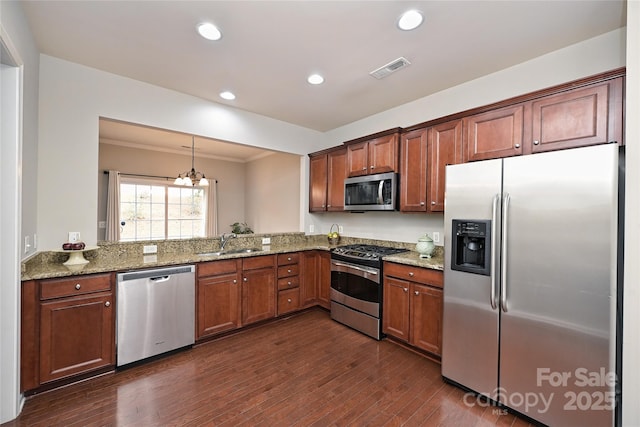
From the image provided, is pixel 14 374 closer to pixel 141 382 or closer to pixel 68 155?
pixel 141 382

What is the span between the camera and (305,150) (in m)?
4.50

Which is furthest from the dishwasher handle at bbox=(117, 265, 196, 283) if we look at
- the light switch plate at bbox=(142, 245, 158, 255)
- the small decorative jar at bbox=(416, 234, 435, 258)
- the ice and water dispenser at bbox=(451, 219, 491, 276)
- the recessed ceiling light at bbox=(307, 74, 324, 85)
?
the ice and water dispenser at bbox=(451, 219, 491, 276)

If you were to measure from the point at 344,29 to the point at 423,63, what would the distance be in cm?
90

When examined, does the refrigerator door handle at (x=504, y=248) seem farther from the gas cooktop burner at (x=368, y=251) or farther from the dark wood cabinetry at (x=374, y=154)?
the dark wood cabinetry at (x=374, y=154)

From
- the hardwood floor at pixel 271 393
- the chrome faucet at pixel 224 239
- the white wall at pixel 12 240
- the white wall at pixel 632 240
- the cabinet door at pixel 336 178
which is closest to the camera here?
the white wall at pixel 632 240

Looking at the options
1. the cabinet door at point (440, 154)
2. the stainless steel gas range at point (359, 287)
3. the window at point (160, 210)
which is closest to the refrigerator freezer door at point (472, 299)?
the cabinet door at point (440, 154)

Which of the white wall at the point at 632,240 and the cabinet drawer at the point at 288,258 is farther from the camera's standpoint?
the cabinet drawer at the point at 288,258

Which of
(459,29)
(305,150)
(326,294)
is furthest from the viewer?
(305,150)

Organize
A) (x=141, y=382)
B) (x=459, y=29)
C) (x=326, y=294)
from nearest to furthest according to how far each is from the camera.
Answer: (x=459, y=29) → (x=141, y=382) → (x=326, y=294)

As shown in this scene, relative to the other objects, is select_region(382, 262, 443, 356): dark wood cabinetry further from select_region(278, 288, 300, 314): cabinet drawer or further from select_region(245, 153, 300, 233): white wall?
select_region(245, 153, 300, 233): white wall

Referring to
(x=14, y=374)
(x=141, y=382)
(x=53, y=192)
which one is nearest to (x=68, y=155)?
(x=53, y=192)

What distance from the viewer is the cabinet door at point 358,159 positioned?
3588mm

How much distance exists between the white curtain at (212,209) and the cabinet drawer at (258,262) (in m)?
3.74

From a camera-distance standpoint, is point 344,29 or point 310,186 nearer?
point 344,29
